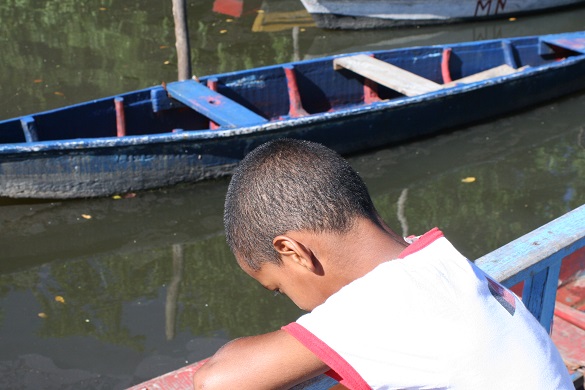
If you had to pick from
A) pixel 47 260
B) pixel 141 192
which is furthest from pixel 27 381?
pixel 141 192

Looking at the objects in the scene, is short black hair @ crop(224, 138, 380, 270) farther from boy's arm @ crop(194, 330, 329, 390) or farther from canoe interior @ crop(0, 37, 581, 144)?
canoe interior @ crop(0, 37, 581, 144)

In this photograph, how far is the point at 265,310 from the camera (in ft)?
18.5

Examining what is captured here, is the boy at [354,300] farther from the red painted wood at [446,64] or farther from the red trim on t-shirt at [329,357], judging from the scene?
the red painted wood at [446,64]

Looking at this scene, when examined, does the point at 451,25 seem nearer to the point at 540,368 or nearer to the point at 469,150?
the point at 469,150

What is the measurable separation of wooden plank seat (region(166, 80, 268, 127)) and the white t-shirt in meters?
5.63

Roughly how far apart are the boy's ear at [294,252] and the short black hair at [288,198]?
0.04 ft

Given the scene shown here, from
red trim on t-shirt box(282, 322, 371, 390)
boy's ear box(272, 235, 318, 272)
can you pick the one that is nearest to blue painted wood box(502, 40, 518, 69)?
boy's ear box(272, 235, 318, 272)

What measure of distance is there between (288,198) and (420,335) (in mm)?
358

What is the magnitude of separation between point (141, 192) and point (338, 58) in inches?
111

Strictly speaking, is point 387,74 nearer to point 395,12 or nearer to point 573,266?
point 395,12

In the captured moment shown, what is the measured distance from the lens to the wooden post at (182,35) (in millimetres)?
8109

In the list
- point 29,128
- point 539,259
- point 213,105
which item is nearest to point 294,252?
point 539,259

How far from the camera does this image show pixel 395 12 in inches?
459

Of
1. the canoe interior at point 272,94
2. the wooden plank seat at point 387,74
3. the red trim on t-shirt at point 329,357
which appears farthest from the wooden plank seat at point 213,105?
the red trim on t-shirt at point 329,357
